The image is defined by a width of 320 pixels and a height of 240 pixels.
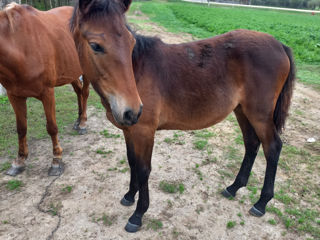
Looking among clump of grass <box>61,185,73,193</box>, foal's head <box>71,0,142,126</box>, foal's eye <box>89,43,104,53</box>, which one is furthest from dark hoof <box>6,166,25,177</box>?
foal's eye <box>89,43,104,53</box>

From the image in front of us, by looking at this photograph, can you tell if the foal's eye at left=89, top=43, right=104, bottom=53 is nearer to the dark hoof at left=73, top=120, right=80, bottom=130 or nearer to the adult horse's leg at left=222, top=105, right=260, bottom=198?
the adult horse's leg at left=222, top=105, right=260, bottom=198

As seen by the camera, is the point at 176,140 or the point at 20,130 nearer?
the point at 20,130

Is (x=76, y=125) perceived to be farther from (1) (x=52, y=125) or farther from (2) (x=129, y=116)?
(2) (x=129, y=116)

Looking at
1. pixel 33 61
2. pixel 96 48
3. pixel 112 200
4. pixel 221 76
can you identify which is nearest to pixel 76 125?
pixel 33 61

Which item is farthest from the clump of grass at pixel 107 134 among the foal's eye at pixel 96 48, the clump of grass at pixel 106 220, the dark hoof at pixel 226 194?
the foal's eye at pixel 96 48

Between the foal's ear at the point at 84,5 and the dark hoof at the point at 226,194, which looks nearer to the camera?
the foal's ear at the point at 84,5

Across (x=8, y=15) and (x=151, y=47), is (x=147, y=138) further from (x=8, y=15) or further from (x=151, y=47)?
(x=8, y=15)

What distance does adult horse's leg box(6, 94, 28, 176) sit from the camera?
3408 millimetres

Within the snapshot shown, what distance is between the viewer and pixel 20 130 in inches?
141

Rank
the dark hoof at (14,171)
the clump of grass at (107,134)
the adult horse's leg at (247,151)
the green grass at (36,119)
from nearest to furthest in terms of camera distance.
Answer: the adult horse's leg at (247,151), the dark hoof at (14,171), the green grass at (36,119), the clump of grass at (107,134)

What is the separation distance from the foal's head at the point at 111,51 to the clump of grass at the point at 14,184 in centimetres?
230

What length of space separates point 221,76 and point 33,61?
2303 millimetres

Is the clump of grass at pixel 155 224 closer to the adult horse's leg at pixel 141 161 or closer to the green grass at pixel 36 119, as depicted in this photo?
the adult horse's leg at pixel 141 161

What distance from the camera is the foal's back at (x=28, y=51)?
2.95 metres
